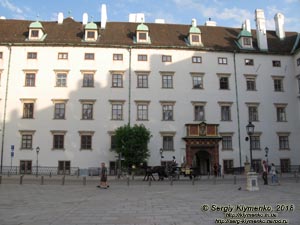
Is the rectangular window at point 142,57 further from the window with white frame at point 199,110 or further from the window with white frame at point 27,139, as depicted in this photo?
the window with white frame at point 27,139

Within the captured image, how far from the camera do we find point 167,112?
39.2 m

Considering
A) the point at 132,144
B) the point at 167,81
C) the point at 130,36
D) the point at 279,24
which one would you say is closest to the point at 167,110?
the point at 167,81

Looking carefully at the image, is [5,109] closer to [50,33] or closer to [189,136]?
[50,33]

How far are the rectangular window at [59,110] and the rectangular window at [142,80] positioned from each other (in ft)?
30.3

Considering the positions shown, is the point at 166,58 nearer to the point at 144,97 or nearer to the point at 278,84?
the point at 144,97

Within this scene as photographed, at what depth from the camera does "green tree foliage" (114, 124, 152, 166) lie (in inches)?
1367

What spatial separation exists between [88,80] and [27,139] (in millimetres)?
9742

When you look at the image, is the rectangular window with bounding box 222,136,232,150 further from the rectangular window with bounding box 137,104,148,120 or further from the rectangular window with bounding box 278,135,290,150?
the rectangular window with bounding box 137,104,148,120

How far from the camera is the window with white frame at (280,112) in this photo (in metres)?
40.9

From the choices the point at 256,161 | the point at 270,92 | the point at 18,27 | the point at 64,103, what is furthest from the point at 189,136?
the point at 18,27

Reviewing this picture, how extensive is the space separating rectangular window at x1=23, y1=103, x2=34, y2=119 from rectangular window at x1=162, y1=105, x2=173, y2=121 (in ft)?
50.7

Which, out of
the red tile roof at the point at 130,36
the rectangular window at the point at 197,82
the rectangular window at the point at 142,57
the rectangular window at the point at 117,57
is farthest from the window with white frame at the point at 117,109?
the rectangular window at the point at 197,82

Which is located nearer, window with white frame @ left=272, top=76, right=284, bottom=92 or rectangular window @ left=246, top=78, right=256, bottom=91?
rectangular window @ left=246, top=78, right=256, bottom=91

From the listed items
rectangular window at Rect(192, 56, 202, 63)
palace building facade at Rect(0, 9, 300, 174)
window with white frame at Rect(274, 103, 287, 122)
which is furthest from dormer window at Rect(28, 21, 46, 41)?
window with white frame at Rect(274, 103, 287, 122)
